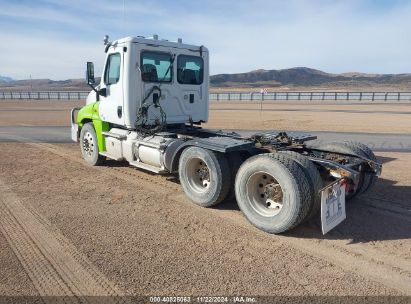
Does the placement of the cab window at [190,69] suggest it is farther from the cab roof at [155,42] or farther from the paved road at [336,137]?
the paved road at [336,137]

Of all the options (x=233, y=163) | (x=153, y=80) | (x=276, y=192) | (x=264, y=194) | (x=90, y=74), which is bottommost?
(x=264, y=194)

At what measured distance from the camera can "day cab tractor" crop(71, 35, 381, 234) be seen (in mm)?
4914

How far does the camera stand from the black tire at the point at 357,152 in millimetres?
6070

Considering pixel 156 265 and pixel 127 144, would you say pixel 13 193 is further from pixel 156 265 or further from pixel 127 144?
pixel 156 265

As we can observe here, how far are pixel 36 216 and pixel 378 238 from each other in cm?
492

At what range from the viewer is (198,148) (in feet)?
20.2

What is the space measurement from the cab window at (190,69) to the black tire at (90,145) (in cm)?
265

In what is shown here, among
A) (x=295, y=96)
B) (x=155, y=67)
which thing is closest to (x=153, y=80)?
(x=155, y=67)

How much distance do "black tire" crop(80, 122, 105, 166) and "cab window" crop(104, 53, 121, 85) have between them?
148cm

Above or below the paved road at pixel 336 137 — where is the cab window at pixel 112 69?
above

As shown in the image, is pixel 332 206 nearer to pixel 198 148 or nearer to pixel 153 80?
pixel 198 148

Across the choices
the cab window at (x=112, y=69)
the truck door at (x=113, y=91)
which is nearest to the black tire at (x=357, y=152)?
the truck door at (x=113, y=91)

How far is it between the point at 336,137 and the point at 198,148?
9.29 meters

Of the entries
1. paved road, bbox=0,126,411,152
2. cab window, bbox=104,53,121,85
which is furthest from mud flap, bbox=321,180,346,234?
paved road, bbox=0,126,411,152
